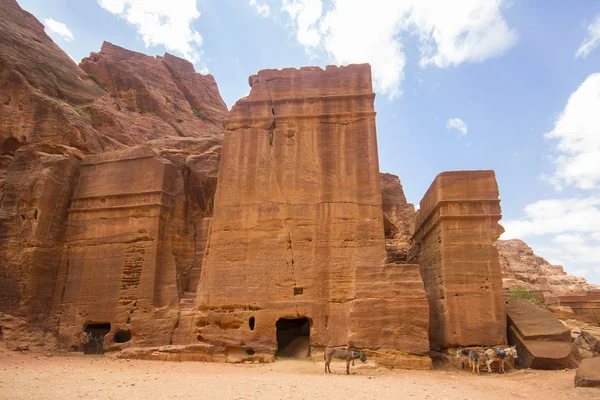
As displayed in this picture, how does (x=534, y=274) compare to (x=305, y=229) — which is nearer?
(x=305, y=229)

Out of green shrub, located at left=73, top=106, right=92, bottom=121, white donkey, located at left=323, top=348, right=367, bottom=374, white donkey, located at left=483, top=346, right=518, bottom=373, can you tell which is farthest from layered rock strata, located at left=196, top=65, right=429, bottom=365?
green shrub, located at left=73, top=106, right=92, bottom=121

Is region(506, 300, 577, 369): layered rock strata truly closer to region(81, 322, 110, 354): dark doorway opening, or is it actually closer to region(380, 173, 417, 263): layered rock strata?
region(380, 173, 417, 263): layered rock strata

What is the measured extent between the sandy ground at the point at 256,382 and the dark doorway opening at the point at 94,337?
208 centimetres

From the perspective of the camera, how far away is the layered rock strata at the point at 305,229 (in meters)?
11.3

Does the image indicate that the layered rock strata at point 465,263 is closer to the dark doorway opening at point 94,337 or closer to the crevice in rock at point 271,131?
the crevice in rock at point 271,131

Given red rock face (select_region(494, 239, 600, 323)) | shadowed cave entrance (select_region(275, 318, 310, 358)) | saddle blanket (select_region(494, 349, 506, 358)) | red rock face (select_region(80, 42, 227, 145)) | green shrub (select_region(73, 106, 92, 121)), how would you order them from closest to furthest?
saddle blanket (select_region(494, 349, 506, 358)) → shadowed cave entrance (select_region(275, 318, 310, 358)) → green shrub (select_region(73, 106, 92, 121)) → red rock face (select_region(494, 239, 600, 323)) → red rock face (select_region(80, 42, 227, 145))

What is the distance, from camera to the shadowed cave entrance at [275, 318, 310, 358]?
1232 centimetres

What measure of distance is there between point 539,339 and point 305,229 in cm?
663

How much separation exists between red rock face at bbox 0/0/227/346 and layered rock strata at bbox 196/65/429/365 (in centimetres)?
217

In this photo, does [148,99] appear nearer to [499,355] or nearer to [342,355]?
[342,355]

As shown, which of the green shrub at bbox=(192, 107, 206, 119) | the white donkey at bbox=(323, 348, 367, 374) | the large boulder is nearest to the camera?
the large boulder

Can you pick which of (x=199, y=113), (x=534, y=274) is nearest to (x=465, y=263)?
(x=534, y=274)

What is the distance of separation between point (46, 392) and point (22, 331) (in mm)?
7545

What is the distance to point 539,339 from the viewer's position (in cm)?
1109
